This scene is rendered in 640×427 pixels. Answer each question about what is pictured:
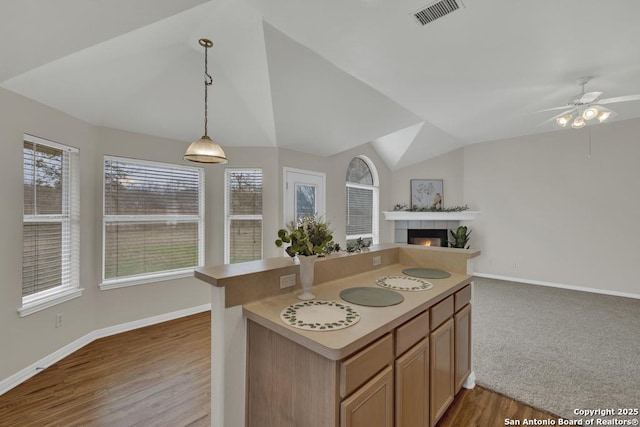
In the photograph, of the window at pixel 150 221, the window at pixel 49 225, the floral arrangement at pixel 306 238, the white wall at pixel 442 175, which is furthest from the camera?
the white wall at pixel 442 175

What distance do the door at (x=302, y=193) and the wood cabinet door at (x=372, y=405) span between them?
2869 mm

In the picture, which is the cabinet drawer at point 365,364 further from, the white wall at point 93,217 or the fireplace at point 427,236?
the fireplace at point 427,236

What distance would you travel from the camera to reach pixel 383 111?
13.1ft

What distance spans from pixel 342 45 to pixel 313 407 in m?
2.88

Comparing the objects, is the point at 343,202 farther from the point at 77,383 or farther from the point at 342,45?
the point at 77,383

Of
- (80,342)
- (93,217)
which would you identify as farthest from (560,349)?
(93,217)

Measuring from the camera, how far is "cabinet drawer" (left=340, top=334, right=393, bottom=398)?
1122mm

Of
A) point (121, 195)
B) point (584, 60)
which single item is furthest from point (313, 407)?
point (584, 60)

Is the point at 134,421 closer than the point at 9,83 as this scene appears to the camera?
Yes

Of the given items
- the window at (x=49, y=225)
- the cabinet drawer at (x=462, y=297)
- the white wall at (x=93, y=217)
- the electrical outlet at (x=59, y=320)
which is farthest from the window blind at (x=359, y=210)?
the electrical outlet at (x=59, y=320)

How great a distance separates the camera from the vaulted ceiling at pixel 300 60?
197 centimetres

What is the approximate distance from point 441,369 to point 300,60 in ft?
9.86

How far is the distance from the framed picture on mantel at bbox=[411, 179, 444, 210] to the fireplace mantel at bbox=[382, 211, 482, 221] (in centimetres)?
27

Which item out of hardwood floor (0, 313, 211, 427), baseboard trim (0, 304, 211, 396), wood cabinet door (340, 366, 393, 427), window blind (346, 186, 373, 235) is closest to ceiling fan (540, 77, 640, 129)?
window blind (346, 186, 373, 235)
